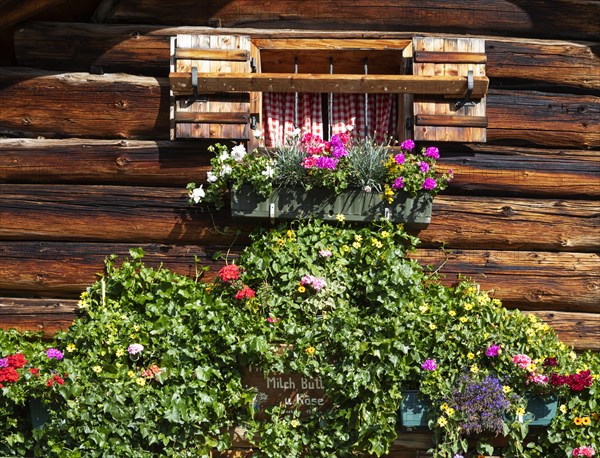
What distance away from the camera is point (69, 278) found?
21.7ft

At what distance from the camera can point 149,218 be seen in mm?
6645

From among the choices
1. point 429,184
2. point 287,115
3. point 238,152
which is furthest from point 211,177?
point 429,184

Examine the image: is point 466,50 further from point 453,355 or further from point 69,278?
point 69,278

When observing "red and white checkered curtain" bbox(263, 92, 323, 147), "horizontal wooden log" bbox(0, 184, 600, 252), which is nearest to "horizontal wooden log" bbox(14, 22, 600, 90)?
"red and white checkered curtain" bbox(263, 92, 323, 147)

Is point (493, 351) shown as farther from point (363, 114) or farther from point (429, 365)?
point (363, 114)

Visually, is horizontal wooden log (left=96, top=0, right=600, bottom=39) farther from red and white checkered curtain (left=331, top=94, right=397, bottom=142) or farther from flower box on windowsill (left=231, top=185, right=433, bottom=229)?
flower box on windowsill (left=231, top=185, right=433, bottom=229)

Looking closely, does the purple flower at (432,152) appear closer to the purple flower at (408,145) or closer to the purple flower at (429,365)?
the purple flower at (408,145)

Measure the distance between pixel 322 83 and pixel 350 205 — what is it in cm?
81

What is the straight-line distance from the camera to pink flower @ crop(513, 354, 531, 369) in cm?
606

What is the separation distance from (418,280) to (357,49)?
64.1 inches

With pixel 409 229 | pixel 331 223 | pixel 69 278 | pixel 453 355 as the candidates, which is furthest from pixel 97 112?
pixel 453 355

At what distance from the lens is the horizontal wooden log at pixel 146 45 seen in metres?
6.72

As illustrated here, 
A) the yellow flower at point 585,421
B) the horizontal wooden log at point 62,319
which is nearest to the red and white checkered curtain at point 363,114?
the horizontal wooden log at point 62,319

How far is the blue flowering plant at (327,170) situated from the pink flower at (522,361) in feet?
3.91
